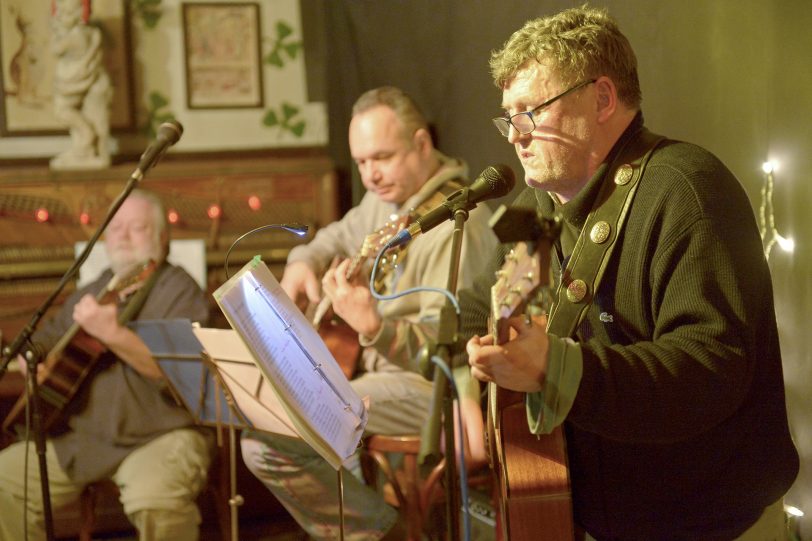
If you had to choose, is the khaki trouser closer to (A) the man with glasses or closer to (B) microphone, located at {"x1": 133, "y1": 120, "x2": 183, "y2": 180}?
(B) microphone, located at {"x1": 133, "y1": 120, "x2": 183, "y2": 180}

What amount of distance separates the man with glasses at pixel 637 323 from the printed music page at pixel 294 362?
36cm

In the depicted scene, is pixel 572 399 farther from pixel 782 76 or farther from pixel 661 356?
pixel 782 76

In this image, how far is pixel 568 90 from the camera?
1918 millimetres

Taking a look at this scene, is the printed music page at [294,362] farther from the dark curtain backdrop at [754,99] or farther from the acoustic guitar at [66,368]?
the acoustic guitar at [66,368]

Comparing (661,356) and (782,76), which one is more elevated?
(782,76)

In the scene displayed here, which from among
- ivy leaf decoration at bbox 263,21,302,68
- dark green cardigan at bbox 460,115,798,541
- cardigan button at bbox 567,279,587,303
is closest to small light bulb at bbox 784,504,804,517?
dark green cardigan at bbox 460,115,798,541

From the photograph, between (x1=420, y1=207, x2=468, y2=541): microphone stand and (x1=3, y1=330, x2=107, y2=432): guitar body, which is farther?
(x1=3, y1=330, x2=107, y2=432): guitar body

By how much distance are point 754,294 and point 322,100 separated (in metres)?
4.00

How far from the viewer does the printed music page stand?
1.73m

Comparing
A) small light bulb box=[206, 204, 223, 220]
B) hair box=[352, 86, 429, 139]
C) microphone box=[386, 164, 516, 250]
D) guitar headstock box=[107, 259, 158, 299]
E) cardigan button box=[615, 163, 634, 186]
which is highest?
hair box=[352, 86, 429, 139]

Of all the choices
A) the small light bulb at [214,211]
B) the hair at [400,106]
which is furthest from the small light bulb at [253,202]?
the hair at [400,106]

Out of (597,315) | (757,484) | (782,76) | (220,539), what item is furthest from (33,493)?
(782,76)

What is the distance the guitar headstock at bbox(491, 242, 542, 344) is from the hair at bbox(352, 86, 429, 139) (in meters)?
1.91

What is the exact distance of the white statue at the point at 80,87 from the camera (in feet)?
15.0
